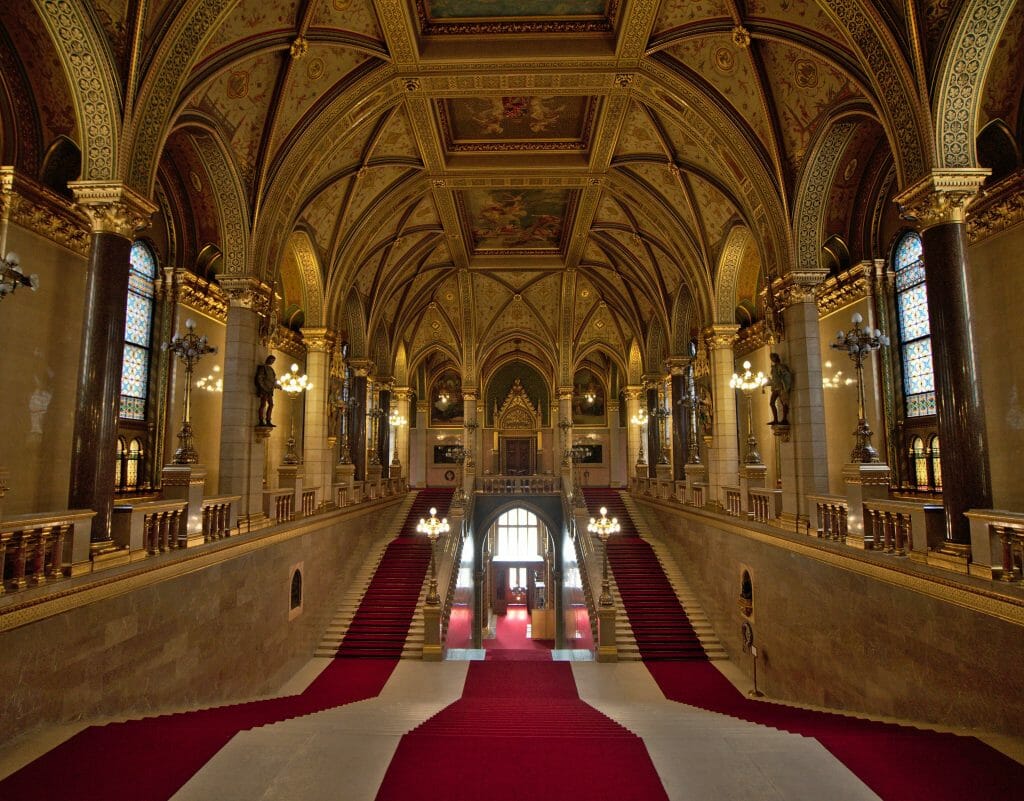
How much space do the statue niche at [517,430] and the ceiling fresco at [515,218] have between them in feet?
41.9

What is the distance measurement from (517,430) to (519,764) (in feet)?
98.9

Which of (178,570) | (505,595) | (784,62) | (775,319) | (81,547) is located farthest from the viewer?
(505,595)

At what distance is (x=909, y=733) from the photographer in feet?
18.4

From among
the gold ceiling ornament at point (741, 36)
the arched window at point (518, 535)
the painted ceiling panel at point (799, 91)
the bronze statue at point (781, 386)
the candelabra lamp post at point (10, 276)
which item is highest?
the gold ceiling ornament at point (741, 36)

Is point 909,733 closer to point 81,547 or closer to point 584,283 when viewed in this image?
point 81,547

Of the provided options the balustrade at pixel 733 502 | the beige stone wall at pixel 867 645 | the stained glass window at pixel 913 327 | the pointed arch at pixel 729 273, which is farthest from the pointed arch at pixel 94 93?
the stained glass window at pixel 913 327

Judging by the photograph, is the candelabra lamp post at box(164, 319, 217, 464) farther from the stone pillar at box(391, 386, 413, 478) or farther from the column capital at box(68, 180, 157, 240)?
the stone pillar at box(391, 386, 413, 478)

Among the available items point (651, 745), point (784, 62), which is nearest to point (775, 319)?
point (784, 62)

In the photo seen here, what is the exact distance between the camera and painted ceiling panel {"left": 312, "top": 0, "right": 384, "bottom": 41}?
34.6 feet

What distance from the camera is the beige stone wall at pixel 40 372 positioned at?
9.08m

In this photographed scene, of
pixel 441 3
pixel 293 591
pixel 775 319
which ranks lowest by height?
pixel 293 591

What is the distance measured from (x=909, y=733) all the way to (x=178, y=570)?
8.64 m

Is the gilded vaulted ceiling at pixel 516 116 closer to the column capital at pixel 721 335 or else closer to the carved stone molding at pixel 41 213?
the column capital at pixel 721 335

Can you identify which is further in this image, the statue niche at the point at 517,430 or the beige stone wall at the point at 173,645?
the statue niche at the point at 517,430
